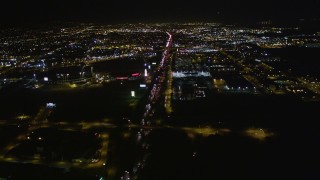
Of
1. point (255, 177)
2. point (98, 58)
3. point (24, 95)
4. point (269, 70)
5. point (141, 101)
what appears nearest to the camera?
point (255, 177)

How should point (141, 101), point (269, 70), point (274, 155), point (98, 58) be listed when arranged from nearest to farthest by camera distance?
point (274, 155)
point (141, 101)
point (269, 70)
point (98, 58)

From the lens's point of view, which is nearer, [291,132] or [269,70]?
[291,132]

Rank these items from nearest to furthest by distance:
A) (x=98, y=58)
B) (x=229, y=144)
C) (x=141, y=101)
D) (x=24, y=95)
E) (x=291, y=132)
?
(x=229, y=144) < (x=291, y=132) < (x=141, y=101) < (x=24, y=95) < (x=98, y=58)

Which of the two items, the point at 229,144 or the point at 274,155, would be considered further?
the point at 229,144

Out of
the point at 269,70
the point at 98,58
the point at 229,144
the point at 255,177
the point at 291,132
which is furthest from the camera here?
the point at 98,58

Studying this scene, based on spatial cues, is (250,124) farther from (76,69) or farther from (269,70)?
(76,69)

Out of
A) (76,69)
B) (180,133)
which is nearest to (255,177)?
(180,133)

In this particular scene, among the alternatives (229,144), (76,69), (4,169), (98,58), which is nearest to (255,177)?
(229,144)

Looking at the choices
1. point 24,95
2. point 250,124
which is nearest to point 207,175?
point 250,124

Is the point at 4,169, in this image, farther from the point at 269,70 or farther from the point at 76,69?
the point at 269,70
